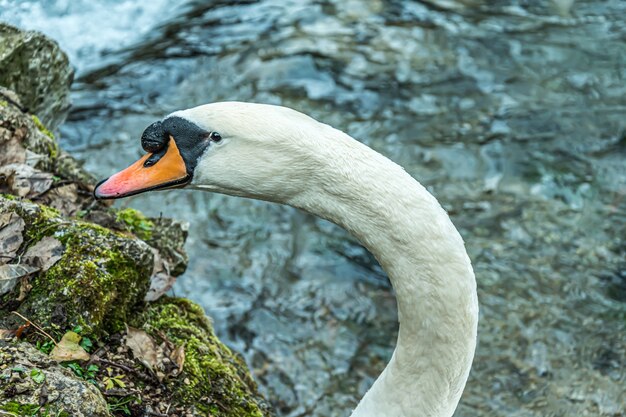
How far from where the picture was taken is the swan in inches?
138

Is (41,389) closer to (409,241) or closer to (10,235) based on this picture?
(10,235)

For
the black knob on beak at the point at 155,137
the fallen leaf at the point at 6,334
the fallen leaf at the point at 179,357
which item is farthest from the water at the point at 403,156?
the black knob on beak at the point at 155,137

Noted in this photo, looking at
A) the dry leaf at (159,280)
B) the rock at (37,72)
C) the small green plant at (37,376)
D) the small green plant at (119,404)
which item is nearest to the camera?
the small green plant at (37,376)

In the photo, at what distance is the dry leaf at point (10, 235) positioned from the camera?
4.08m

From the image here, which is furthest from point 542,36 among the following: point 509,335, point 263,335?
point 263,335

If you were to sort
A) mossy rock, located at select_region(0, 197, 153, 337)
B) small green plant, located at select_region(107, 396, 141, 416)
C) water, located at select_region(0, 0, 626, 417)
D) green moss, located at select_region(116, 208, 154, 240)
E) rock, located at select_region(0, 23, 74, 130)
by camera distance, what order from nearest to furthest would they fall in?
small green plant, located at select_region(107, 396, 141, 416), mossy rock, located at select_region(0, 197, 153, 337), green moss, located at select_region(116, 208, 154, 240), rock, located at select_region(0, 23, 74, 130), water, located at select_region(0, 0, 626, 417)

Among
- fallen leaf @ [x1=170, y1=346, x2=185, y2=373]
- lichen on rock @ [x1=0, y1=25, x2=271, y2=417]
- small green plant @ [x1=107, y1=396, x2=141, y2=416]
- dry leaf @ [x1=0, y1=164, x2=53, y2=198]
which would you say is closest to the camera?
lichen on rock @ [x1=0, y1=25, x2=271, y2=417]

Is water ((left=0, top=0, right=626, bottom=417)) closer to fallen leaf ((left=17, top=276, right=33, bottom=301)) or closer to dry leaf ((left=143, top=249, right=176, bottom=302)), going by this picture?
dry leaf ((left=143, top=249, right=176, bottom=302))

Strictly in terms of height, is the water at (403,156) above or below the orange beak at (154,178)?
below

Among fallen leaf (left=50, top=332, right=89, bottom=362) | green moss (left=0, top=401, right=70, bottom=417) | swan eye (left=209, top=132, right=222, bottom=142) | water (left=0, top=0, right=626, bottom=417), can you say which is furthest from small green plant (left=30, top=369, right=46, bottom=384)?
water (left=0, top=0, right=626, bottom=417)

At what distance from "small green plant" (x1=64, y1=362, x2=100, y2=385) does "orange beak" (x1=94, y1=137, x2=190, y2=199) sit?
769 millimetres

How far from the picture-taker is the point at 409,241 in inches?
142

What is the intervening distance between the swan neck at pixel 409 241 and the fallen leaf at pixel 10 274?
1.30 m

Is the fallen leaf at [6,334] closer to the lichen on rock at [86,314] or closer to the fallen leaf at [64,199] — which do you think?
the lichen on rock at [86,314]
